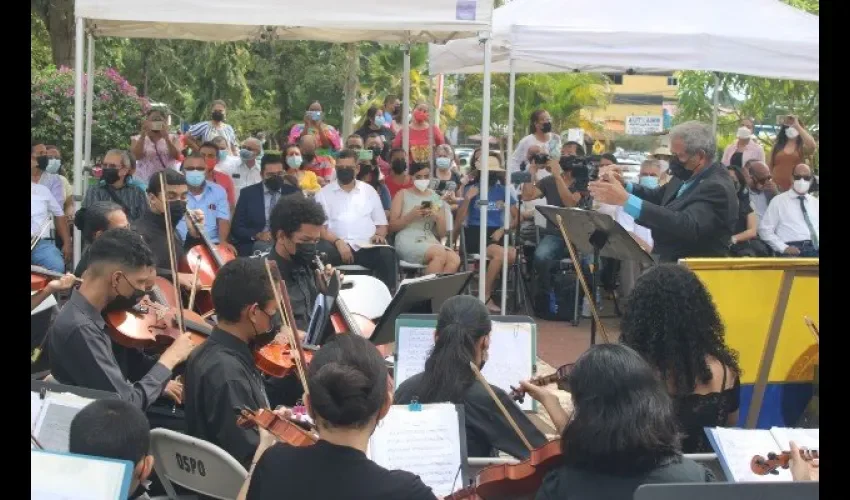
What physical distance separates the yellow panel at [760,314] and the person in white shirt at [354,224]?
4339mm

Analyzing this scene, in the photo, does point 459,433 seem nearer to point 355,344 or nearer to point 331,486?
point 355,344

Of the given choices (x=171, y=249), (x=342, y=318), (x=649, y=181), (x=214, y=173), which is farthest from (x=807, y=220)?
(x=171, y=249)

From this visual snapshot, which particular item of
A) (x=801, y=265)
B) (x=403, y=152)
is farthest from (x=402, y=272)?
(x=801, y=265)

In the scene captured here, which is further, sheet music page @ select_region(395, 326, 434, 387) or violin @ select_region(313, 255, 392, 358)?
violin @ select_region(313, 255, 392, 358)

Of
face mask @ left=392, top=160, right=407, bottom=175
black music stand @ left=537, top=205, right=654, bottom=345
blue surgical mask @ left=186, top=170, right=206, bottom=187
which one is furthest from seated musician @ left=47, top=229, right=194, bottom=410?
face mask @ left=392, top=160, right=407, bottom=175

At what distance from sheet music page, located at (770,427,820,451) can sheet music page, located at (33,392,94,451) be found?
7.06ft

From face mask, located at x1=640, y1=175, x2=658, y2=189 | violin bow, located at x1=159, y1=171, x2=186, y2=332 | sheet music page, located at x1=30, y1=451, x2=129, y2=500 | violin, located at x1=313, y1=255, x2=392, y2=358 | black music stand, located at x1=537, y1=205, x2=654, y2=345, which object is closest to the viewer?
sheet music page, located at x1=30, y1=451, x2=129, y2=500

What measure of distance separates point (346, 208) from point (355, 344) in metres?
6.48

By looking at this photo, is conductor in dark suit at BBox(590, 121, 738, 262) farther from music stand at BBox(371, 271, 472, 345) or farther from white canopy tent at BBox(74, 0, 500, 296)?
white canopy tent at BBox(74, 0, 500, 296)

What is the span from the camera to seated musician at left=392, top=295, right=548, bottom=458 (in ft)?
13.4

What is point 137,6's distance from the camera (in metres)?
7.36

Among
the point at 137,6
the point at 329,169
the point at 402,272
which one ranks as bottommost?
the point at 402,272

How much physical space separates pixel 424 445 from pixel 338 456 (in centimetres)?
→ 83

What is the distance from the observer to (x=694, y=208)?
6.88 metres
